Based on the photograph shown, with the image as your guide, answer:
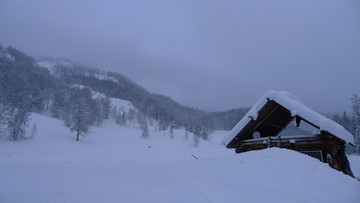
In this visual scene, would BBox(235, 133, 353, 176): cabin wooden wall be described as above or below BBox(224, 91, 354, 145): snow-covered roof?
below

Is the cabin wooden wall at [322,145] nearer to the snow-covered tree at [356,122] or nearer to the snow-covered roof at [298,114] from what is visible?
the snow-covered roof at [298,114]

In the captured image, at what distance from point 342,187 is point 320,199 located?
1.85 metres

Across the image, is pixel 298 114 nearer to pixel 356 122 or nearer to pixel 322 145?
pixel 322 145

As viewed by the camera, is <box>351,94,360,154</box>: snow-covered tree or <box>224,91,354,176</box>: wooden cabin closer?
<box>224,91,354,176</box>: wooden cabin

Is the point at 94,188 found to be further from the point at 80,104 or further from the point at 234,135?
the point at 80,104

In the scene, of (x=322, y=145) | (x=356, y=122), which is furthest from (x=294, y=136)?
(x=356, y=122)

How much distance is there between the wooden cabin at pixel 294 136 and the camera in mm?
13195

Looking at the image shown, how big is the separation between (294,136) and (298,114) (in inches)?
70.9

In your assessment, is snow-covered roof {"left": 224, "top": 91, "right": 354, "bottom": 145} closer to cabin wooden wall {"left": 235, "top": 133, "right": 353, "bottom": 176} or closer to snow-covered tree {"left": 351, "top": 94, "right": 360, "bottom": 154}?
cabin wooden wall {"left": 235, "top": 133, "right": 353, "bottom": 176}

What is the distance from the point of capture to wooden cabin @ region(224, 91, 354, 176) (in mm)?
13195

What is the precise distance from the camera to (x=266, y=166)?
9391mm

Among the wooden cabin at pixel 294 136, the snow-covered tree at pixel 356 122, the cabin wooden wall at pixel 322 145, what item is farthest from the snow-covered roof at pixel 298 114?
the snow-covered tree at pixel 356 122

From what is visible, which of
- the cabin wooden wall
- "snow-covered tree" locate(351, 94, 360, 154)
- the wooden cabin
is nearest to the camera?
the wooden cabin

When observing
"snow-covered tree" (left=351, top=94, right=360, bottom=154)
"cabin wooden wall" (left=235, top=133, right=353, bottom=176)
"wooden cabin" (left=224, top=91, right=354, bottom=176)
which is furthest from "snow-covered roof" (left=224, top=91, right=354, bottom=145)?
"snow-covered tree" (left=351, top=94, right=360, bottom=154)
